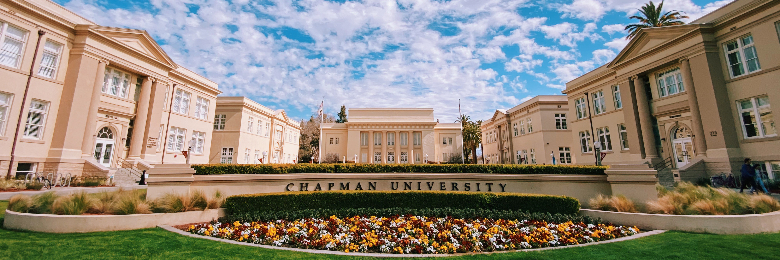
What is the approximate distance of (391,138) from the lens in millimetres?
52188

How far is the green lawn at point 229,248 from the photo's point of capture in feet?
17.9

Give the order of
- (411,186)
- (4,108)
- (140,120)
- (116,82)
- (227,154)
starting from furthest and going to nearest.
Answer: (227,154)
(140,120)
(116,82)
(4,108)
(411,186)

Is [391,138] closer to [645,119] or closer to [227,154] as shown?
[227,154]

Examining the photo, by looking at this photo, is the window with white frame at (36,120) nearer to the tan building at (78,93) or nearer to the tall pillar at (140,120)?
the tan building at (78,93)

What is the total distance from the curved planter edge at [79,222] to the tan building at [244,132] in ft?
85.4

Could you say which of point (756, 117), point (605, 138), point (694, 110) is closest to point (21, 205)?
point (694, 110)

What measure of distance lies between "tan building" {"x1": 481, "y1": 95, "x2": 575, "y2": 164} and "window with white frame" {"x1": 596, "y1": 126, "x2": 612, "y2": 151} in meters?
6.06

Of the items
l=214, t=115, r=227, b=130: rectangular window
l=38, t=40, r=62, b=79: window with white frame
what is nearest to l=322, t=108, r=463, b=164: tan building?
l=214, t=115, r=227, b=130: rectangular window

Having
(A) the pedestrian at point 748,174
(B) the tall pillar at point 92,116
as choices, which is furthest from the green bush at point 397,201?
(B) the tall pillar at point 92,116

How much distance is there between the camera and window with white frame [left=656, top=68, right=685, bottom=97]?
20.0 m

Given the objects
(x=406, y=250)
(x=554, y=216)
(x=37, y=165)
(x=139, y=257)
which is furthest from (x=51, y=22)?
(x=554, y=216)

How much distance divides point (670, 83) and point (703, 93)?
3196mm

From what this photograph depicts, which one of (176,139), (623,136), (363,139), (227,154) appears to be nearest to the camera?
(623,136)

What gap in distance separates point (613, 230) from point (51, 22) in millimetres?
30303
